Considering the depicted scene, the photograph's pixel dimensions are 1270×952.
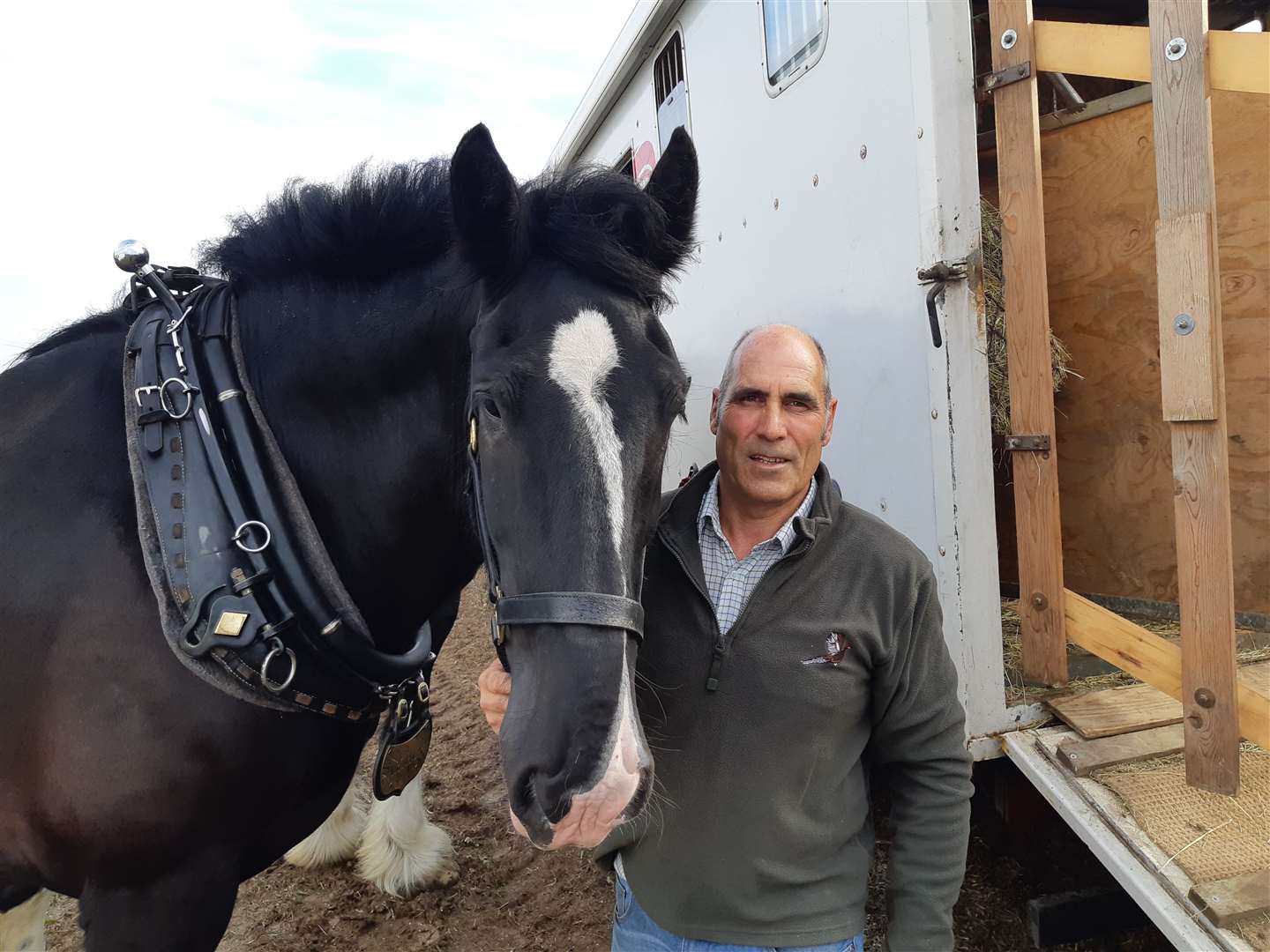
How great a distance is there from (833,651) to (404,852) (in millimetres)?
2283

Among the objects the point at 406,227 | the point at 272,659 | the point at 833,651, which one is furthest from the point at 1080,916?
the point at 406,227

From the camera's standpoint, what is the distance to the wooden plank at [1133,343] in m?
2.53

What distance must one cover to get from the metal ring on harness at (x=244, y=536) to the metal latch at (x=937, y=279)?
173 cm

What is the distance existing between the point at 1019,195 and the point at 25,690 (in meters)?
2.59

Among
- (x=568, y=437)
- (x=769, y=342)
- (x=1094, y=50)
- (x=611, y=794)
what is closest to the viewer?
(x=611, y=794)

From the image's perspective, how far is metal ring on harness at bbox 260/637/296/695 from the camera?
4.51 ft

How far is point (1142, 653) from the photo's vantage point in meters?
1.95

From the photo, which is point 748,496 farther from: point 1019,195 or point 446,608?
point 1019,195

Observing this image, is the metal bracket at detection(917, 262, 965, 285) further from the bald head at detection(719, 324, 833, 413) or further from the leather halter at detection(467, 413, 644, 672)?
the leather halter at detection(467, 413, 644, 672)

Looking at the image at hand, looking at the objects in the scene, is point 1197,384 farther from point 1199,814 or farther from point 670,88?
point 670,88

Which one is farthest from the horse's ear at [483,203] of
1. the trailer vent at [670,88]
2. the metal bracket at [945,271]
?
the trailer vent at [670,88]

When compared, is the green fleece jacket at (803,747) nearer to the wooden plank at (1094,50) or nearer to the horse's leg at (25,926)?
the wooden plank at (1094,50)

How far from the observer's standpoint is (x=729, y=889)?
144 cm

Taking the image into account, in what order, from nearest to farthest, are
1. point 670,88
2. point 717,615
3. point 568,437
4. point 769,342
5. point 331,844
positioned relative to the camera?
1. point 568,437
2. point 717,615
3. point 769,342
4. point 331,844
5. point 670,88
